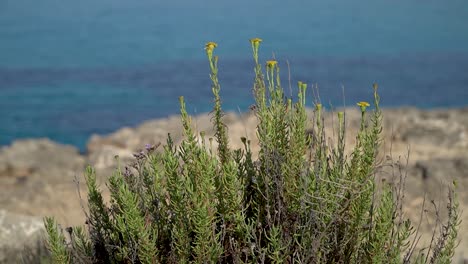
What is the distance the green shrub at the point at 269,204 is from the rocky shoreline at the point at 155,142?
1167 mm

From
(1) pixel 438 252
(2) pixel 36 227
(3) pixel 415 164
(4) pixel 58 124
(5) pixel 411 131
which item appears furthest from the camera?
(4) pixel 58 124

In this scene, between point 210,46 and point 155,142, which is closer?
point 210,46

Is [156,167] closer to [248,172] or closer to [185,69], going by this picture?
[248,172]

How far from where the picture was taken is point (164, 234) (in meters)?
3.90

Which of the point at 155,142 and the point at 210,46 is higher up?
the point at 155,142

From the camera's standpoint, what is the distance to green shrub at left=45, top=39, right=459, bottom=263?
357 cm

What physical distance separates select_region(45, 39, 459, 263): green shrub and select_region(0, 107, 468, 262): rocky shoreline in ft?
3.83

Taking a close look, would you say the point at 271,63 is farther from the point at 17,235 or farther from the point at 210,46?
the point at 17,235

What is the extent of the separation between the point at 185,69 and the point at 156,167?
124 feet

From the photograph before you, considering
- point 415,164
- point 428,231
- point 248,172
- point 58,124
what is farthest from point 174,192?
point 58,124

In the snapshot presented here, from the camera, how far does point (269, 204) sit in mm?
3887

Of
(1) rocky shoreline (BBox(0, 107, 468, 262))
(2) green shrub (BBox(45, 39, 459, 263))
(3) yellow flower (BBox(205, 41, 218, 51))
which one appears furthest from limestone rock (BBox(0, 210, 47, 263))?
(3) yellow flower (BBox(205, 41, 218, 51))

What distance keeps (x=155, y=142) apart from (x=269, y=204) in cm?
1115

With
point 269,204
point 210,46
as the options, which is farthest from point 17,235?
point 210,46
